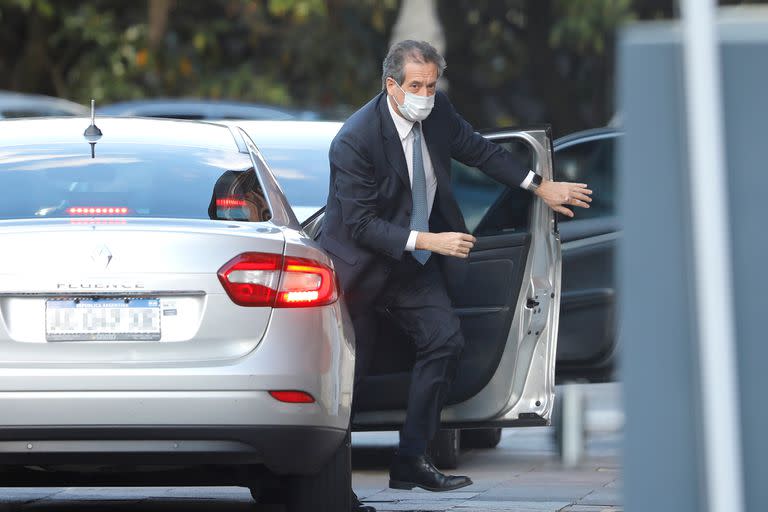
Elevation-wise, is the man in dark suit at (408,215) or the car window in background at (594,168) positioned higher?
the car window in background at (594,168)

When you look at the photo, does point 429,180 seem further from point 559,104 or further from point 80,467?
point 559,104

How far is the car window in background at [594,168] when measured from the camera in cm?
965

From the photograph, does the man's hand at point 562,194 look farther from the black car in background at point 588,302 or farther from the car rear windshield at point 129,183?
the black car in background at point 588,302

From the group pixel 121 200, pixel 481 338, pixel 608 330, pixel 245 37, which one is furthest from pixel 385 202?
pixel 245 37

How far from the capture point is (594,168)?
10070 mm

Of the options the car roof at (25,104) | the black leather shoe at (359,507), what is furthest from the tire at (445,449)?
the car roof at (25,104)

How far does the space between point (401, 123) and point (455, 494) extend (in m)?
1.66

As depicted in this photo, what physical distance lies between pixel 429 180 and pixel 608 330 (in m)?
2.73

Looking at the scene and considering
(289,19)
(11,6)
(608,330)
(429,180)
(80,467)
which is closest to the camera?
(80,467)

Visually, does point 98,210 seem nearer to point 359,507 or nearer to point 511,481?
point 359,507

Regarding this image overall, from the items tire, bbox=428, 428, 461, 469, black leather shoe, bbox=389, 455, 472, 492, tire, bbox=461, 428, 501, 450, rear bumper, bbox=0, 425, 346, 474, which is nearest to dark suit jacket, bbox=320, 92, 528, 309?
black leather shoe, bbox=389, 455, 472, 492

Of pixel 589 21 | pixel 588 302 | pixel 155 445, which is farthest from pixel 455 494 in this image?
pixel 589 21

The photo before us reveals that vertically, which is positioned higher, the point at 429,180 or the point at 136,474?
the point at 429,180

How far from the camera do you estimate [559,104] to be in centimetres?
2761
